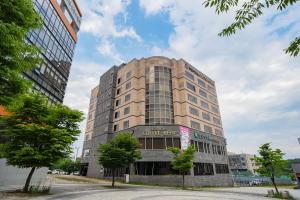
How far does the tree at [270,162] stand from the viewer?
21828 millimetres

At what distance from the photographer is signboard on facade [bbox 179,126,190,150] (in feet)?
124

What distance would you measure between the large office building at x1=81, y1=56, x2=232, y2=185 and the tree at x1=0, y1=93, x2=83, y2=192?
866 inches

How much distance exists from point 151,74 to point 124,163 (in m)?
23.6

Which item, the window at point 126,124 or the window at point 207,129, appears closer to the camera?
the window at point 126,124

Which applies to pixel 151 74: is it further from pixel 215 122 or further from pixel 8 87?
pixel 8 87

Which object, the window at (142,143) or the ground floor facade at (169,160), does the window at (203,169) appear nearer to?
the ground floor facade at (169,160)

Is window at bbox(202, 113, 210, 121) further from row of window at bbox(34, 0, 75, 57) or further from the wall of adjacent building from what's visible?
the wall of adjacent building

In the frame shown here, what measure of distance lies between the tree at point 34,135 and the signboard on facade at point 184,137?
81.0 ft

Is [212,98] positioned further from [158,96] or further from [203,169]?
[203,169]

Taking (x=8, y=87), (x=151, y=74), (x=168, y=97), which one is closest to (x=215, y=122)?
(x=168, y=97)

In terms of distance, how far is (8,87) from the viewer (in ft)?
27.0

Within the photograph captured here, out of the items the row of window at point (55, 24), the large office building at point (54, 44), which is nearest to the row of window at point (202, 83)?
the large office building at point (54, 44)

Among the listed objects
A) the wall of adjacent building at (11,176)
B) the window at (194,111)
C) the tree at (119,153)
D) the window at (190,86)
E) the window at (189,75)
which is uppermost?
the window at (189,75)

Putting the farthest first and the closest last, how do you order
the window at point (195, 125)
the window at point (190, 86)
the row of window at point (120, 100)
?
the window at point (190, 86) < the row of window at point (120, 100) < the window at point (195, 125)
